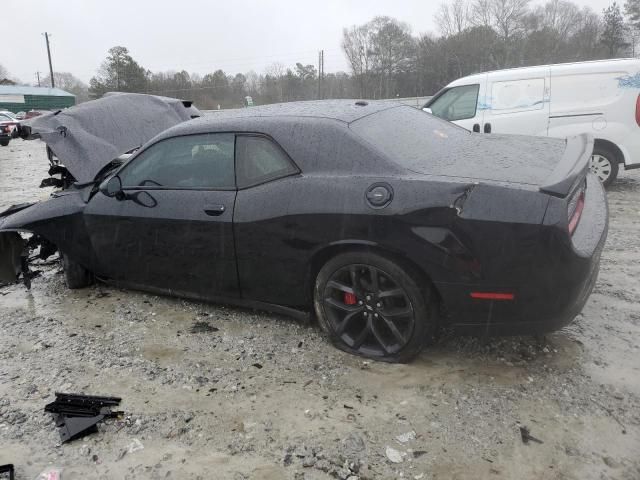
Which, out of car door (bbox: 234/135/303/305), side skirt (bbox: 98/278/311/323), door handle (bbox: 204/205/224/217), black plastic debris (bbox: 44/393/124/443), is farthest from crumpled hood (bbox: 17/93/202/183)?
black plastic debris (bbox: 44/393/124/443)

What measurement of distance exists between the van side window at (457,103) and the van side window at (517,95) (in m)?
0.28

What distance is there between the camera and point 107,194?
12.9 feet

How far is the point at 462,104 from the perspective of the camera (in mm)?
8008

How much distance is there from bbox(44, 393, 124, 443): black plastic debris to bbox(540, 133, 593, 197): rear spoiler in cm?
264

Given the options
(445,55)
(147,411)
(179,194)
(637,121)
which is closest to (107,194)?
(179,194)

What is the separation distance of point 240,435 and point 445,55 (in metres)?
47.1

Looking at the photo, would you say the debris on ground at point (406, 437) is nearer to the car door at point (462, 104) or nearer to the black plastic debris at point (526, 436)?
the black plastic debris at point (526, 436)

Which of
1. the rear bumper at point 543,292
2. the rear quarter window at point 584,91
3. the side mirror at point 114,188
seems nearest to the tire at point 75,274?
the side mirror at point 114,188

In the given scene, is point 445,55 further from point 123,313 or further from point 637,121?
point 123,313

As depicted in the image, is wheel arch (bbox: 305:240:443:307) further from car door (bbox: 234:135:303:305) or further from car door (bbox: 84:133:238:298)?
car door (bbox: 84:133:238:298)

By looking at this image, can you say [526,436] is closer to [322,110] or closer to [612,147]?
[322,110]

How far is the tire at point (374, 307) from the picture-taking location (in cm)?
292

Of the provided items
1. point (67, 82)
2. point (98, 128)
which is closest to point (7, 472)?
point (98, 128)

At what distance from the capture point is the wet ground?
237 cm
